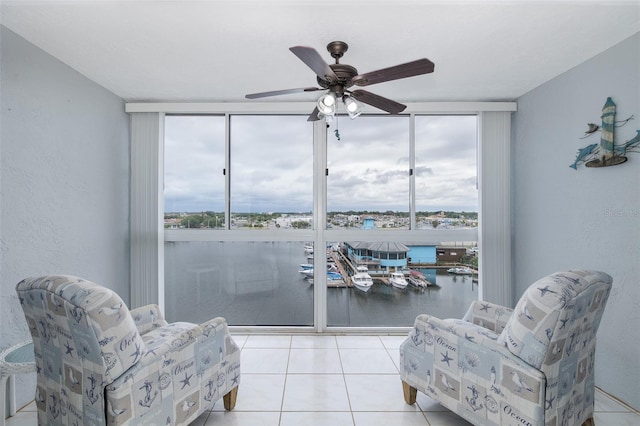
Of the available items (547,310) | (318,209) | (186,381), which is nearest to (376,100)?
(547,310)

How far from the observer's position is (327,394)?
2.34 meters

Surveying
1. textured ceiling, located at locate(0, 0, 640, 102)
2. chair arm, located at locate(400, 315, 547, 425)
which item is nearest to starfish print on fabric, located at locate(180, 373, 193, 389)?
chair arm, located at locate(400, 315, 547, 425)

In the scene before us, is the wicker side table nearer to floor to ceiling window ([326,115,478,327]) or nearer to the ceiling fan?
the ceiling fan

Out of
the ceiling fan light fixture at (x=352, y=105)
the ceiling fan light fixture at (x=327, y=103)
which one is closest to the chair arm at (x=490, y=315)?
the ceiling fan light fixture at (x=352, y=105)

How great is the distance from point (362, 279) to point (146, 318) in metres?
2.27

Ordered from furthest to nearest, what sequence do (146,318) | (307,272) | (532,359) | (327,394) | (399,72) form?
1. (307,272)
2. (327,394)
3. (146,318)
4. (399,72)
5. (532,359)

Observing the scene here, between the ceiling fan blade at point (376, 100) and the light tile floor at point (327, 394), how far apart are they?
2.10 metres

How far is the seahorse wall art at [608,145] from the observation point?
2211mm

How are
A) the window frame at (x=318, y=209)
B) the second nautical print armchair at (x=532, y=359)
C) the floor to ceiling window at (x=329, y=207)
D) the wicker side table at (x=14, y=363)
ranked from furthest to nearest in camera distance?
the floor to ceiling window at (x=329, y=207) < the window frame at (x=318, y=209) < the wicker side table at (x=14, y=363) < the second nautical print armchair at (x=532, y=359)

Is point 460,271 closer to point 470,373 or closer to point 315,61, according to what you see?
point 470,373

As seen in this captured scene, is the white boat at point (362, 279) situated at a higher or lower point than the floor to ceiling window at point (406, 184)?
lower

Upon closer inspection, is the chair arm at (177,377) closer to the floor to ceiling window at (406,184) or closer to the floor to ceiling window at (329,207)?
the floor to ceiling window at (329,207)

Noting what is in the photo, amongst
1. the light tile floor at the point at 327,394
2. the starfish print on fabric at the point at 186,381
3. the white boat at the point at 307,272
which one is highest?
the white boat at the point at 307,272

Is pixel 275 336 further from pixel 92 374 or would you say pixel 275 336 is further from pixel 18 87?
pixel 18 87
